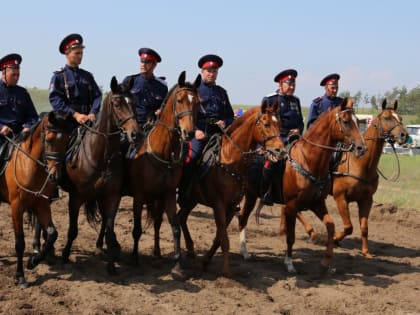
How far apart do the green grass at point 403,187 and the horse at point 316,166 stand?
7256mm

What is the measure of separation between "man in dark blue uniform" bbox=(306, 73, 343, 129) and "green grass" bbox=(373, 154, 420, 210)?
5511 millimetres

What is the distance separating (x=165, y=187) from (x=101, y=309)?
2145 millimetres

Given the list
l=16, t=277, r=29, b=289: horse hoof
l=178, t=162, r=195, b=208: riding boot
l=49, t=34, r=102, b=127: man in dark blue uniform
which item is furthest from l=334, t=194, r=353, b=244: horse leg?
l=16, t=277, r=29, b=289: horse hoof

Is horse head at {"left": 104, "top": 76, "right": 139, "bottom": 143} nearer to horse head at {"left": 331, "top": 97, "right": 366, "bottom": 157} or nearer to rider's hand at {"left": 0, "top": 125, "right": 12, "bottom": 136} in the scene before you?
rider's hand at {"left": 0, "top": 125, "right": 12, "bottom": 136}

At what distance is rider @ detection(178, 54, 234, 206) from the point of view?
8516 millimetres

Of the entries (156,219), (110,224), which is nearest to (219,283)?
(110,224)

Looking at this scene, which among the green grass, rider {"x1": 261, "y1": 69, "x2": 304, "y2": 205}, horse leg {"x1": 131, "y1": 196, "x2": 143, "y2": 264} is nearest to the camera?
horse leg {"x1": 131, "y1": 196, "x2": 143, "y2": 264}

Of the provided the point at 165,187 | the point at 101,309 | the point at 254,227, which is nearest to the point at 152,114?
the point at 165,187

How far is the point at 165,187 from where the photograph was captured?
797 centimetres

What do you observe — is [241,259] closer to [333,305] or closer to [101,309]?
[333,305]

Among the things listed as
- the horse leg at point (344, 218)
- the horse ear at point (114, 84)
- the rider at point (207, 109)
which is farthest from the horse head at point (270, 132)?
the horse leg at point (344, 218)

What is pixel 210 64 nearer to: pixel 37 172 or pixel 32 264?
pixel 37 172

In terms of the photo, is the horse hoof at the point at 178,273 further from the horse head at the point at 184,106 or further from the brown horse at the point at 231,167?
the horse head at the point at 184,106

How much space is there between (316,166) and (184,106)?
2.39 metres
